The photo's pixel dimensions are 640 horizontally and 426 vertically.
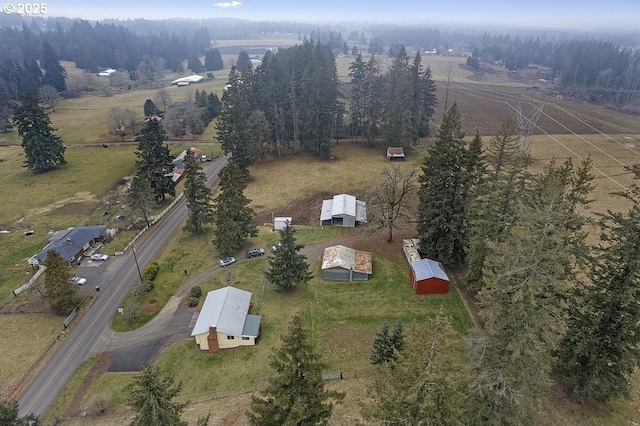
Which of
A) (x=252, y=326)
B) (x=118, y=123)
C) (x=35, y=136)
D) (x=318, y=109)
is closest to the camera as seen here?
(x=252, y=326)

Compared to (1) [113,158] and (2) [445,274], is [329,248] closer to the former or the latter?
(2) [445,274]

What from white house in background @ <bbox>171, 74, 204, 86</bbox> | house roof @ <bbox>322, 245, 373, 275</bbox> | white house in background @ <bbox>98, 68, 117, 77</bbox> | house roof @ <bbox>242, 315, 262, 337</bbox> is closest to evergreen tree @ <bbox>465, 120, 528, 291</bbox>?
house roof @ <bbox>322, 245, 373, 275</bbox>

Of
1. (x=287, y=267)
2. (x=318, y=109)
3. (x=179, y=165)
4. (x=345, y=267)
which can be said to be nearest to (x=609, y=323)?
(x=345, y=267)

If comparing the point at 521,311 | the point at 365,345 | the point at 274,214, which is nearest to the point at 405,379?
the point at 521,311

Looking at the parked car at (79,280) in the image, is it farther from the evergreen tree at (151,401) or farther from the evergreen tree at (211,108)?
the evergreen tree at (211,108)

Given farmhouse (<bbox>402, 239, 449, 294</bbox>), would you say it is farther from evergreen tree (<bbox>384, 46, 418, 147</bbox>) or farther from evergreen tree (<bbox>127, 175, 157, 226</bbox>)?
evergreen tree (<bbox>384, 46, 418, 147</bbox>)

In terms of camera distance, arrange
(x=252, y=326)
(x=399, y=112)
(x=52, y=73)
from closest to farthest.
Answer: (x=252, y=326)
(x=399, y=112)
(x=52, y=73)

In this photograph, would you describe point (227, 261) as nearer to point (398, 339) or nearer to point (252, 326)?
point (252, 326)
